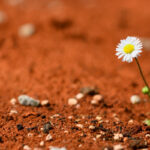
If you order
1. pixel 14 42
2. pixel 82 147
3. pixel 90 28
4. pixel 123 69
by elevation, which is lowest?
pixel 82 147

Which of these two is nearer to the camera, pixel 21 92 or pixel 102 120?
pixel 102 120

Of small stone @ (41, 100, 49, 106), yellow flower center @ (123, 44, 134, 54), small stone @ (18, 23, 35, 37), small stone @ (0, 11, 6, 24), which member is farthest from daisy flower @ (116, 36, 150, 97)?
small stone @ (0, 11, 6, 24)

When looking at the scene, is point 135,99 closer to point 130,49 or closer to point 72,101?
point 72,101

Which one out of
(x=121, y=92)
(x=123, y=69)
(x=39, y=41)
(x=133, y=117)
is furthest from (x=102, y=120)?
(x=39, y=41)

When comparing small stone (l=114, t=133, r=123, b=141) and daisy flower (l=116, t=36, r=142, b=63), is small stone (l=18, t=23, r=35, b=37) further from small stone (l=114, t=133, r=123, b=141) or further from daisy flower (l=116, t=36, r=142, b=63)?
small stone (l=114, t=133, r=123, b=141)

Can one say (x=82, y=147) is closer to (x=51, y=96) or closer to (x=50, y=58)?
(x=51, y=96)

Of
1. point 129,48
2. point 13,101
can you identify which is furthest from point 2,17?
point 129,48

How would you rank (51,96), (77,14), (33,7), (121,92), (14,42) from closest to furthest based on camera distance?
(51,96)
(121,92)
(14,42)
(77,14)
(33,7)
